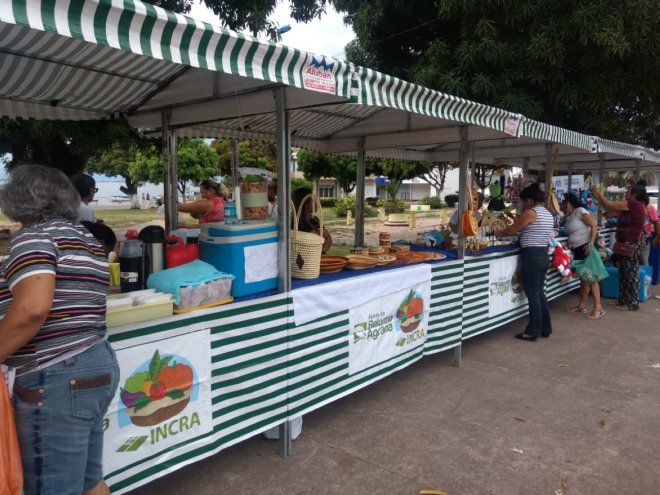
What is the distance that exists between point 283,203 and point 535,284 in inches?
145

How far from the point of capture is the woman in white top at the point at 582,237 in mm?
6746

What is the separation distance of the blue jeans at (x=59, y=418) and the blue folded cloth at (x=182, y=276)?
81 cm

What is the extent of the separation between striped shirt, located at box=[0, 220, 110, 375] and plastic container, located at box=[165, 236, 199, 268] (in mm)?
1213

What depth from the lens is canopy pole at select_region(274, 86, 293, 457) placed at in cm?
302

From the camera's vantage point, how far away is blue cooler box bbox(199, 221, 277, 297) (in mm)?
2967

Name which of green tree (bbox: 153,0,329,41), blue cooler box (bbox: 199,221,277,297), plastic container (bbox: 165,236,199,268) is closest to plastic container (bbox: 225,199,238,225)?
→ blue cooler box (bbox: 199,221,277,297)

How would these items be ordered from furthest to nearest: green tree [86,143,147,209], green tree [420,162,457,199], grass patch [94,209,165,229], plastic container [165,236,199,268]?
green tree [86,143,147,209], green tree [420,162,457,199], grass patch [94,209,165,229], plastic container [165,236,199,268]

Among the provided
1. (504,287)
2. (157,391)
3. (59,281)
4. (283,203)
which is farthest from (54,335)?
(504,287)

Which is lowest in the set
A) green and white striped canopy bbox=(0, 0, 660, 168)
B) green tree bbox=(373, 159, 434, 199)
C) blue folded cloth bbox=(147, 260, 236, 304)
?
blue folded cloth bbox=(147, 260, 236, 304)

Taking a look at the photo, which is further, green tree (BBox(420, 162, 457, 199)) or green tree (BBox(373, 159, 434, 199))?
green tree (BBox(420, 162, 457, 199))

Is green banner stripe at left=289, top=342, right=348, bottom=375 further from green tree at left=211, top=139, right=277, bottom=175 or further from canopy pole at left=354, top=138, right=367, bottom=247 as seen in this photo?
green tree at left=211, top=139, right=277, bottom=175

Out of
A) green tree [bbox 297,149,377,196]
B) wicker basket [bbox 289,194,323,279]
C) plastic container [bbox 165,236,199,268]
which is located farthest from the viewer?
green tree [bbox 297,149,377,196]

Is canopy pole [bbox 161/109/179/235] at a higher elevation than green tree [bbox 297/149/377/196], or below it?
A: below

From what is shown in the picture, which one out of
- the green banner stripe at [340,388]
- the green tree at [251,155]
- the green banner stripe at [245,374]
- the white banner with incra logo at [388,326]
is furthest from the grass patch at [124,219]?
the green banner stripe at [245,374]
